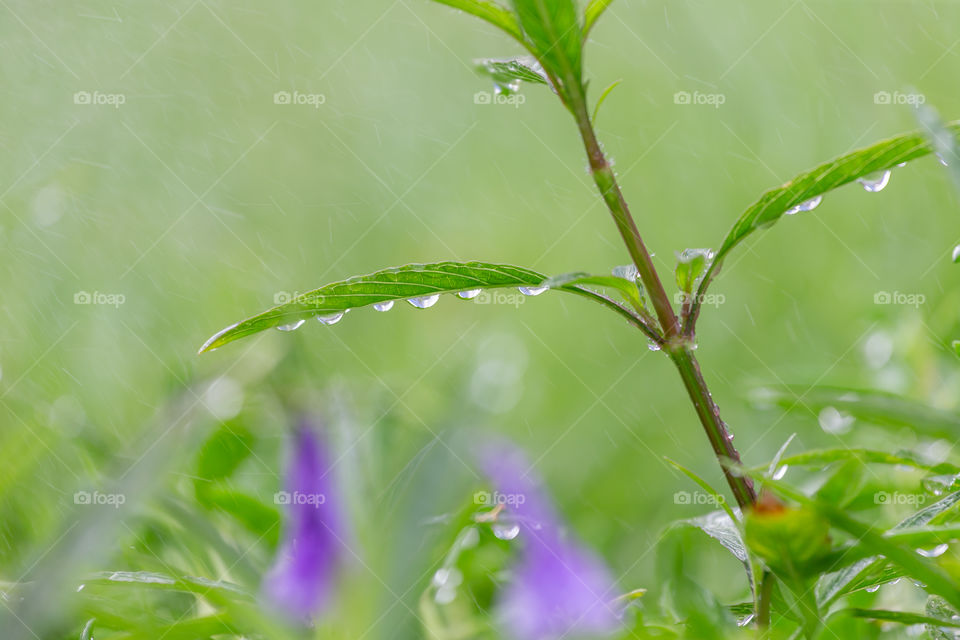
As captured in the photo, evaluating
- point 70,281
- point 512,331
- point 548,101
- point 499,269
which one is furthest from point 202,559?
point 548,101

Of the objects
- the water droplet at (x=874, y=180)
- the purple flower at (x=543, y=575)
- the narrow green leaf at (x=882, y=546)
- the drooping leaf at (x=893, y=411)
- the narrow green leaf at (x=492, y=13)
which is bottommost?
the purple flower at (x=543, y=575)

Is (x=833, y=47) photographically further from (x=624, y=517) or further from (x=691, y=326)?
(x=691, y=326)

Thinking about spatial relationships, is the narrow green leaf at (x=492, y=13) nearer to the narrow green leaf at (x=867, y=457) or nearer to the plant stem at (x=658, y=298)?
the plant stem at (x=658, y=298)

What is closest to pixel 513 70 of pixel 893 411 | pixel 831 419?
pixel 893 411

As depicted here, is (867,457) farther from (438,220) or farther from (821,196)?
(438,220)

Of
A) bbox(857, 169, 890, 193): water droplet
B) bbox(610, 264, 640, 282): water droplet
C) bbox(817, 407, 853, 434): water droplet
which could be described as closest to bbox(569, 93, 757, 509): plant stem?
bbox(610, 264, 640, 282): water droplet

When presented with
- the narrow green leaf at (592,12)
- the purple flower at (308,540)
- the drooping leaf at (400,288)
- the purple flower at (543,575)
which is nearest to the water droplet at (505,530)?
the purple flower at (543,575)

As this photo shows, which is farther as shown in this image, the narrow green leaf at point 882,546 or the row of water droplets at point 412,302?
the row of water droplets at point 412,302
